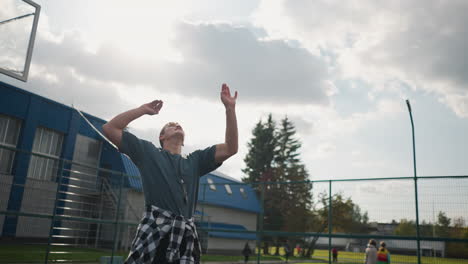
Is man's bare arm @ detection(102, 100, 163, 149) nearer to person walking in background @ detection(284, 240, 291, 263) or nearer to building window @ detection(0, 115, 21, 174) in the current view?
building window @ detection(0, 115, 21, 174)

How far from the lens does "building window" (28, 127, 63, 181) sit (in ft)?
50.3

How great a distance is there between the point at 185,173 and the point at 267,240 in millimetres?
15957

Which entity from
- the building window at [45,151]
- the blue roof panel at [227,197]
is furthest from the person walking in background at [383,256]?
the blue roof panel at [227,197]

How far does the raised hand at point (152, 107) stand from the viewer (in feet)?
8.28

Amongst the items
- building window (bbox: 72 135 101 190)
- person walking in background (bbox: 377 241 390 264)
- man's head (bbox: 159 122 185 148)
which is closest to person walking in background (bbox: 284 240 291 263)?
person walking in background (bbox: 377 241 390 264)

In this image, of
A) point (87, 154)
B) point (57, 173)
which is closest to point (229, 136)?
point (57, 173)

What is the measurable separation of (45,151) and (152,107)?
57.9 feet

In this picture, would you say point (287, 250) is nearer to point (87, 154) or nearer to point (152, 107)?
point (87, 154)

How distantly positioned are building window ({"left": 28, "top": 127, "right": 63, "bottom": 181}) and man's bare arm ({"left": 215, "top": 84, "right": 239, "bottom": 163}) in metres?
14.3

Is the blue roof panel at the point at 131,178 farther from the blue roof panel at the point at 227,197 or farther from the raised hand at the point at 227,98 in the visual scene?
the raised hand at the point at 227,98

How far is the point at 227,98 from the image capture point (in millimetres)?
2494

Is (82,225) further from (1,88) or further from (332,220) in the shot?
(332,220)

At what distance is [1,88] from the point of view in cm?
1581

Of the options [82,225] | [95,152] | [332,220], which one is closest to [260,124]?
[95,152]
